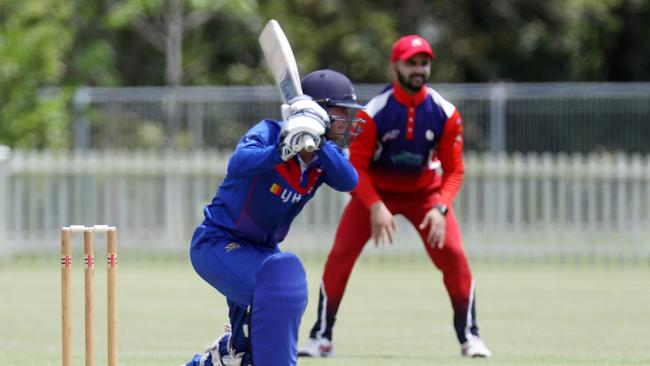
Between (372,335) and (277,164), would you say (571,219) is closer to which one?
(372,335)

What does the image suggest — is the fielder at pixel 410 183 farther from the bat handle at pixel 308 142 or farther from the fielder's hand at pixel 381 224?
the bat handle at pixel 308 142

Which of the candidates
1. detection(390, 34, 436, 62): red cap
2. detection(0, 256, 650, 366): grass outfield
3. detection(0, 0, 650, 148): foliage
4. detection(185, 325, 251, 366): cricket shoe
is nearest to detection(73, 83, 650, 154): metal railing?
detection(0, 0, 650, 148): foliage

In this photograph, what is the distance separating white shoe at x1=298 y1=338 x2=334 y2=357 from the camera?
9164 millimetres

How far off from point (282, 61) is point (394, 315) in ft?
20.2

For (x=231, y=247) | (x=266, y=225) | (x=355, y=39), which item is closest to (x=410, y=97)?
(x=266, y=225)

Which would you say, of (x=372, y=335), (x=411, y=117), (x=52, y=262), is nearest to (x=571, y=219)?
(x=52, y=262)

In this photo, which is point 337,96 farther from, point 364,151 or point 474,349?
point 474,349

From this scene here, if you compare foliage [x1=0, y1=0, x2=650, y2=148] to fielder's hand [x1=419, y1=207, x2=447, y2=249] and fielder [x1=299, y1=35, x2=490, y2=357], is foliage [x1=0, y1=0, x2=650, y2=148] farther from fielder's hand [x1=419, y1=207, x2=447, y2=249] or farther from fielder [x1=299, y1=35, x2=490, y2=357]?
fielder's hand [x1=419, y1=207, x2=447, y2=249]

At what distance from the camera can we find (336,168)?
6.62m

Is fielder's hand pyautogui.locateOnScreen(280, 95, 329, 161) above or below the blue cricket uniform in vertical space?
above

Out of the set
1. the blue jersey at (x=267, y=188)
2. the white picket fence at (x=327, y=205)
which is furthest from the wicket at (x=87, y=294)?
the white picket fence at (x=327, y=205)

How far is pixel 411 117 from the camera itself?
926 cm

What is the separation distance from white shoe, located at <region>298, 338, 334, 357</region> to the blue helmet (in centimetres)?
262

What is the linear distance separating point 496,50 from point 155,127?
8.40 m
